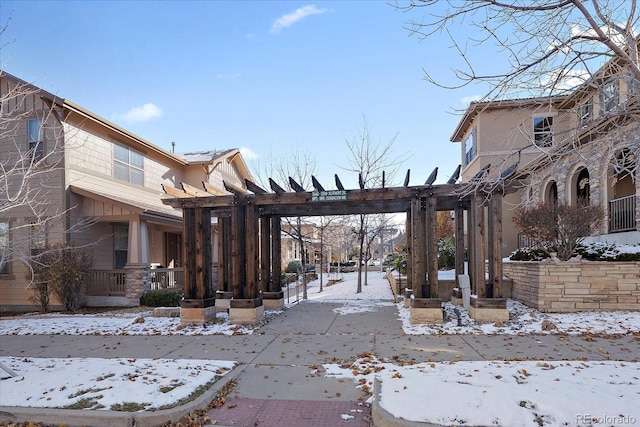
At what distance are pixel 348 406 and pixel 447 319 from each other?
5435 millimetres

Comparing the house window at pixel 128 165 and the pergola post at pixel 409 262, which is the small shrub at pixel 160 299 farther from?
the pergola post at pixel 409 262

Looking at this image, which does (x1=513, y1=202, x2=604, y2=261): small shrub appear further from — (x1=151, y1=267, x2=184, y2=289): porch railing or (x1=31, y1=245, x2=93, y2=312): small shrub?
(x1=31, y1=245, x2=93, y2=312): small shrub

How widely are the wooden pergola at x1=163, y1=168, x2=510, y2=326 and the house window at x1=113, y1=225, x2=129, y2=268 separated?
5904 mm

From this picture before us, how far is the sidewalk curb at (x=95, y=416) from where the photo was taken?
4.29 meters

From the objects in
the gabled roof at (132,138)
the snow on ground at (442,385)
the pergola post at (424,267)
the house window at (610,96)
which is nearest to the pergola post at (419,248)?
the pergola post at (424,267)

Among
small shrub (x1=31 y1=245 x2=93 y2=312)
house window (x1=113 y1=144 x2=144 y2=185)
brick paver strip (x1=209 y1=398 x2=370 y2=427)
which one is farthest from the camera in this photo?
house window (x1=113 y1=144 x2=144 y2=185)

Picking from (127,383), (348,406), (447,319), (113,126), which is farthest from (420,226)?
(113,126)

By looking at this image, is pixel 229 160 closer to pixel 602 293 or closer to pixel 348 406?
pixel 602 293

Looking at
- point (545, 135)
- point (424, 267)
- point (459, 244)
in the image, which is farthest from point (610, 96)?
point (459, 244)

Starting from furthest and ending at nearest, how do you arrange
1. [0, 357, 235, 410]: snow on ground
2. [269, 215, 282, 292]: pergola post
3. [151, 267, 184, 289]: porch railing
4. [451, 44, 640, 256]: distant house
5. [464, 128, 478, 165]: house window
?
[464, 128, 478, 165]: house window
[151, 267, 184, 289]: porch railing
[269, 215, 282, 292]: pergola post
[451, 44, 640, 256]: distant house
[0, 357, 235, 410]: snow on ground

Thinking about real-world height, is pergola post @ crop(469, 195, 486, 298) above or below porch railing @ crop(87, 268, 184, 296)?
above

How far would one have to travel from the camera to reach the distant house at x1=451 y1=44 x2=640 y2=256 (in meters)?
4.94

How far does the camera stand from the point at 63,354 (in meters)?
7.35

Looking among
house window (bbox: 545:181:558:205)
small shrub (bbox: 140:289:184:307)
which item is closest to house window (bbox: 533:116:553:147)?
house window (bbox: 545:181:558:205)
